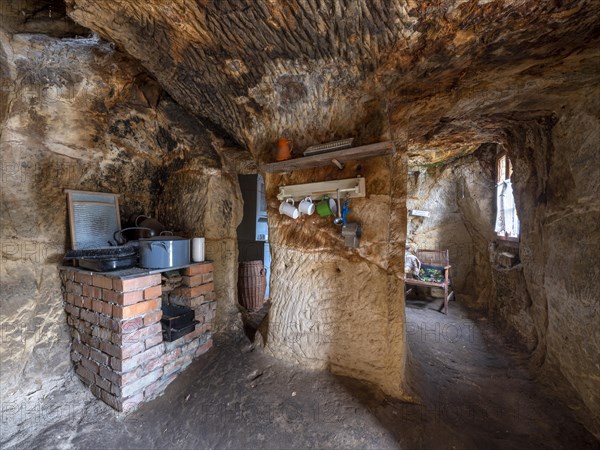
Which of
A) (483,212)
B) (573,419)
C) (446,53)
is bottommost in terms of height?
(573,419)

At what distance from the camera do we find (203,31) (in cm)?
111

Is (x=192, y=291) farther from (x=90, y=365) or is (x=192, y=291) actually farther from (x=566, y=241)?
(x=566, y=241)

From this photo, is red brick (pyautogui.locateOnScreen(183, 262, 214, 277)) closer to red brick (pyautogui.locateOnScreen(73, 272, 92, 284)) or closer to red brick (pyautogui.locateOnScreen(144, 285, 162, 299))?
red brick (pyautogui.locateOnScreen(144, 285, 162, 299))

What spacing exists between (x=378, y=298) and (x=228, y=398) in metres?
1.00

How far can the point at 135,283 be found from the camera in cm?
134

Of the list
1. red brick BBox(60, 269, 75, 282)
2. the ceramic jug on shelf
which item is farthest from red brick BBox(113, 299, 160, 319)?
the ceramic jug on shelf

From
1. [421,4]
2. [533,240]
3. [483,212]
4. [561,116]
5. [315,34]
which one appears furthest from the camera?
[483,212]

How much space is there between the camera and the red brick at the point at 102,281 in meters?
1.33

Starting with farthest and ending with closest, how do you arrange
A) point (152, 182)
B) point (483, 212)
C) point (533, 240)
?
point (483, 212) → point (152, 182) → point (533, 240)

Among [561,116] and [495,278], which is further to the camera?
[495,278]

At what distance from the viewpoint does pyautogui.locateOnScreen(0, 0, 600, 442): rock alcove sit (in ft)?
3.43

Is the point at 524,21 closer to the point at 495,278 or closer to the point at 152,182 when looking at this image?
the point at 152,182

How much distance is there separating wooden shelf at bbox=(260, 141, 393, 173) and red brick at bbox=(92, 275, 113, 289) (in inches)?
43.0

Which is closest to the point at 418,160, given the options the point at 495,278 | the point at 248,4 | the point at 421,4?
the point at 495,278
